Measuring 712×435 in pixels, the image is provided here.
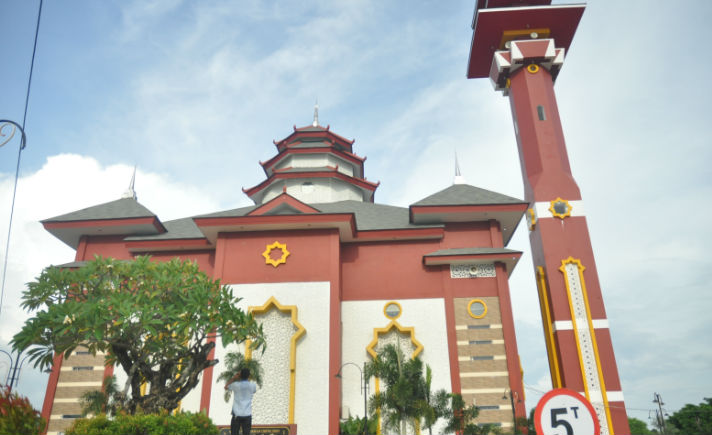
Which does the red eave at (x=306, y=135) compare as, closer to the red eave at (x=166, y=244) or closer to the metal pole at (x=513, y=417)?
the red eave at (x=166, y=244)

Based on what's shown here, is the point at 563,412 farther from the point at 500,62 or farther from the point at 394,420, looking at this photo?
the point at 500,62

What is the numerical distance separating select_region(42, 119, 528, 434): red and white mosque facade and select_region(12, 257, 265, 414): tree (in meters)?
6.81

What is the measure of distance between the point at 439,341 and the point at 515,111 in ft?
39.8

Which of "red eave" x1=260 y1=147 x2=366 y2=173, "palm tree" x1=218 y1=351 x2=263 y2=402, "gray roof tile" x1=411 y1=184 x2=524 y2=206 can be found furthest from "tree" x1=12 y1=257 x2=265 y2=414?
"red eave" x1=260 y1=147 x2=366 y2=173

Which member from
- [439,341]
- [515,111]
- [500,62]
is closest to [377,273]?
[439,341]

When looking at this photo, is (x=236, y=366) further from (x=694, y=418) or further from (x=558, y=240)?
(x=694, y=418)

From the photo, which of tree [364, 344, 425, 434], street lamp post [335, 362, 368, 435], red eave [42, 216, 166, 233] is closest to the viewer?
tree [364, 344, 425, 434]

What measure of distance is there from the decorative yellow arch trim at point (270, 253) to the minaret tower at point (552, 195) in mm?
11279

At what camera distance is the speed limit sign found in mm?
3801

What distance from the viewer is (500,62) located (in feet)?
83.1

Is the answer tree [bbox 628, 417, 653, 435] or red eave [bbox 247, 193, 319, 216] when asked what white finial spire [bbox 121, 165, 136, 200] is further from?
tree [bbox 628, 417, 653, 435]

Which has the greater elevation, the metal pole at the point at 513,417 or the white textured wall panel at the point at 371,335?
the white textured wall panel at the point at 371,335

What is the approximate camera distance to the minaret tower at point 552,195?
62.5 feet

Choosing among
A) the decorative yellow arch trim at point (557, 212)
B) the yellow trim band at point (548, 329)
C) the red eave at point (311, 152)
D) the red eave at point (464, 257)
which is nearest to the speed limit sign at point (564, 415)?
the yellow trim band at point (548, 329)
